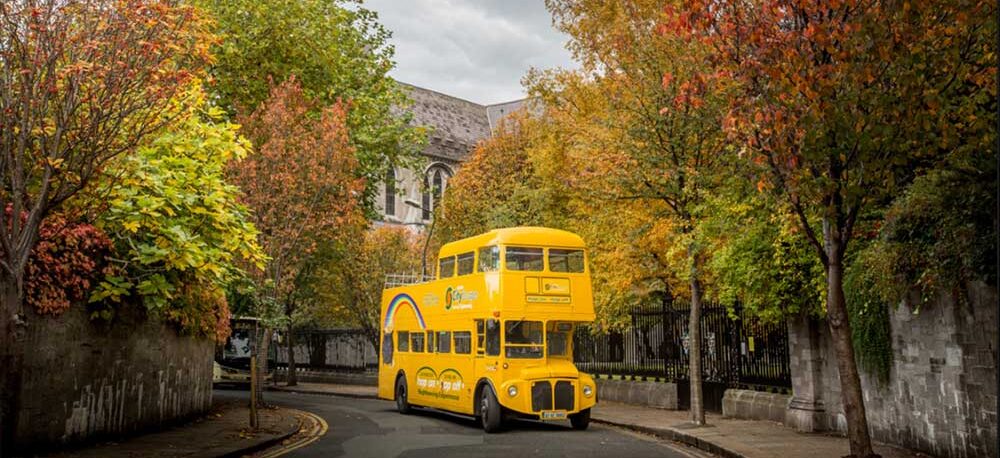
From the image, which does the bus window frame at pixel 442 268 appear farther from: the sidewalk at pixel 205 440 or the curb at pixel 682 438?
the curb at pixel 682 438

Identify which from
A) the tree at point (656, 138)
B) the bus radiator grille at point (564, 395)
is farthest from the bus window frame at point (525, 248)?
the bus radiator grille at point (564, 395)

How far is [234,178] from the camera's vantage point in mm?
21438

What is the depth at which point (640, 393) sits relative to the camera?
2455 centimetres

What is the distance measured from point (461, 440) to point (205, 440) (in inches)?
178

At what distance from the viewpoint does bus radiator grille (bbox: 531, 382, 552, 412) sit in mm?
17812

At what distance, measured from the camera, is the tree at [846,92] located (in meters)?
9.73

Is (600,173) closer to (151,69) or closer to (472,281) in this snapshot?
(472,281)

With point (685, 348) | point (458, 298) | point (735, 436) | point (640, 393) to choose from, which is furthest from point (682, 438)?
point (640, 393)


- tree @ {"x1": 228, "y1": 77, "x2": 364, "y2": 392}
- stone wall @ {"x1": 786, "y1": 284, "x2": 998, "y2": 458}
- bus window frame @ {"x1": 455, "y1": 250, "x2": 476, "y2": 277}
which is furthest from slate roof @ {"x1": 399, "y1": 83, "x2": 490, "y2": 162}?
stone wall @ {"x1": 786, "y1": 284, "x2": 998, "y2": 458}

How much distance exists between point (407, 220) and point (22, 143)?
177 feet

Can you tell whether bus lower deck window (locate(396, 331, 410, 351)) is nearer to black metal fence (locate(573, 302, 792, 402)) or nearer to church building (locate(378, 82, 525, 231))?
black metal fence (locate(573, 302, 792, 402))

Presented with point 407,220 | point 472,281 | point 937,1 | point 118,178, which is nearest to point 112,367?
point 118,178

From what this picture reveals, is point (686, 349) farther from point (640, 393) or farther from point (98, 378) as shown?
point (98, 378)

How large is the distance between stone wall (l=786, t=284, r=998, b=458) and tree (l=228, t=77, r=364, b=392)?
1259cm
